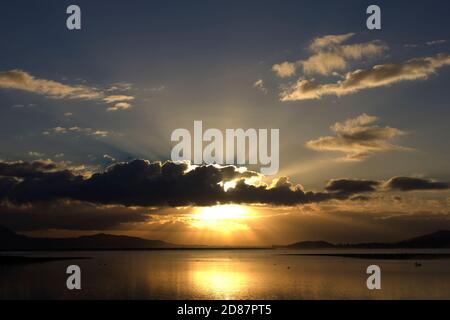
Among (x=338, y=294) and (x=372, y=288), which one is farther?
(x=372, y=288)

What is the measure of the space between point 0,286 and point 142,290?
81.0 feet

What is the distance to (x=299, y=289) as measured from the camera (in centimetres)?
8050
